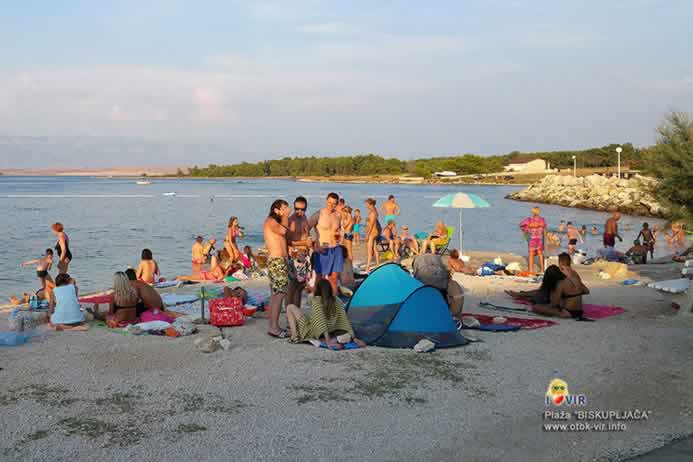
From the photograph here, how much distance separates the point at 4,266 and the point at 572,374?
53.0ft

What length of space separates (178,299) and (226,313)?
2.05 metres

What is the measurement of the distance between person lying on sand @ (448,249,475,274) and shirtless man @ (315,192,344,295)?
110 inches

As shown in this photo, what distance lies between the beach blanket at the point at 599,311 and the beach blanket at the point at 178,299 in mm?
5766

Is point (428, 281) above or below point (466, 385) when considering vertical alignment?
above

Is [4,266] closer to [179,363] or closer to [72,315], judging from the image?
[72,315]

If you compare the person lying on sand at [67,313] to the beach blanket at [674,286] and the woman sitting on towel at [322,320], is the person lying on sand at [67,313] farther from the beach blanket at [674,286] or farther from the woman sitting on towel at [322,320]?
the beach blanket at [674,286]

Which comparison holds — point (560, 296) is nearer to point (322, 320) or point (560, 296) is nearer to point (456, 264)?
point (322, 320)

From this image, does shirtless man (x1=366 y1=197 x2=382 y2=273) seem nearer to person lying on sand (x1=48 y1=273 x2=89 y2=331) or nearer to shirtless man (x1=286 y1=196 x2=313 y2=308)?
shirtless man (x1=286 y1=196 x2=313 y2=308)

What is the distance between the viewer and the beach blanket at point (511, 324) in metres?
8.59

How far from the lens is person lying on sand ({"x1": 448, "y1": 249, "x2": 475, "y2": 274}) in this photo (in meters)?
12.6

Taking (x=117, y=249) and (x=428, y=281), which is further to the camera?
(x=117, y=249)

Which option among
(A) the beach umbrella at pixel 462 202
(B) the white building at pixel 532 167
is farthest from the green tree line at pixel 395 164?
(A) the beach umbrella at pixel 462 202

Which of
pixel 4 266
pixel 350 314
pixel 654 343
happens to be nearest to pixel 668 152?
pixel 654 343

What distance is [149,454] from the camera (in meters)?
4.63
